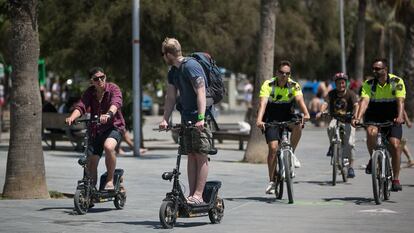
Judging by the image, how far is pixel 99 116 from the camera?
12.8 m

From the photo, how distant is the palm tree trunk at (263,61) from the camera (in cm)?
2080

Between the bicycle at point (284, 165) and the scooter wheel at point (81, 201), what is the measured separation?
8.49 ft

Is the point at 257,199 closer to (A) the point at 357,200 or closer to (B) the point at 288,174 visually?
(B) the point at 288,174

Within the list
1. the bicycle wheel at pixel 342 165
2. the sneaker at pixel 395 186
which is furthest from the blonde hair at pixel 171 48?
the bicycle wheel at pixel 342 165

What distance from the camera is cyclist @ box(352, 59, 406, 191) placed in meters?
14.2

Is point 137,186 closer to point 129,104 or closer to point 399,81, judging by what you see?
point 399,81

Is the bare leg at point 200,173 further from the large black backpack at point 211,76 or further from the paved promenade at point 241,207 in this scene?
the large black backpack at point 211,76

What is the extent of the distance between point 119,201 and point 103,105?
3.74 feet

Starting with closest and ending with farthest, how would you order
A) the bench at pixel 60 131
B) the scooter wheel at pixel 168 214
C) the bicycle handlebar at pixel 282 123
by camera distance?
the scooter wheel at pixel 168 214 → the bicycle handlebar at pixel 282 123 → the bench at pixel 60 131

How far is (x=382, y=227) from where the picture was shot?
11297 mm

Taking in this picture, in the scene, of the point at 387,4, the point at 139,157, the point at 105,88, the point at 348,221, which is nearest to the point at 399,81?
the point at 348,221

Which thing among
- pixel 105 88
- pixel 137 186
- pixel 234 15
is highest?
pixel 234 15

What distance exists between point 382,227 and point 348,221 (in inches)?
23.9

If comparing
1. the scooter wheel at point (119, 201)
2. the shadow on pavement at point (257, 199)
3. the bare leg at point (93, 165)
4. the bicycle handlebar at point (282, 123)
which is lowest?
the shadow on pavement at point (257, 199)
